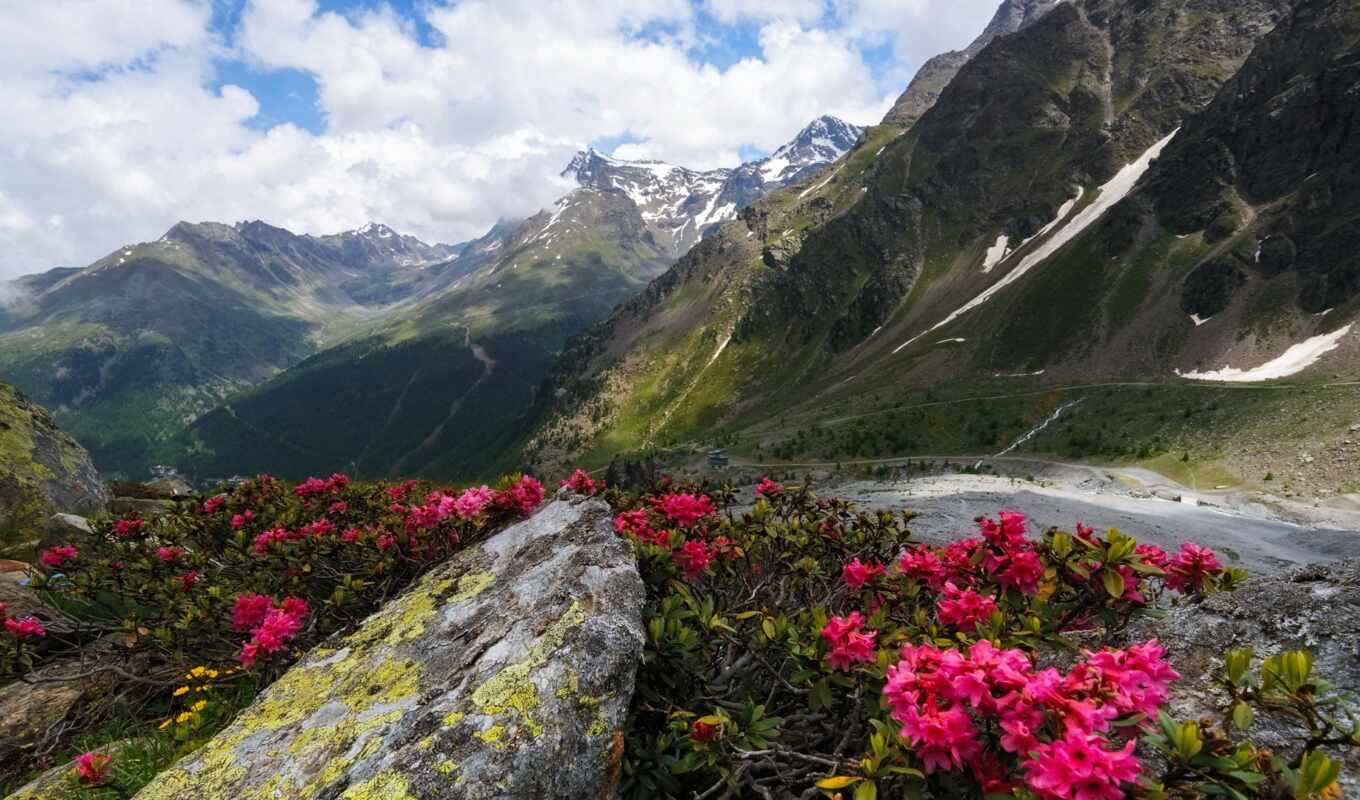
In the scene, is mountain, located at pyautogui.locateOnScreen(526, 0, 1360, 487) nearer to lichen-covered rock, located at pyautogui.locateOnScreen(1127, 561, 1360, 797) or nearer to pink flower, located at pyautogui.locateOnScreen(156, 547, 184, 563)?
lichen-covered rock, located at pyautogui.locateOnScreen(1127, 561, 1360, 797)

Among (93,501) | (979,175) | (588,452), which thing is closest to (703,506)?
(93,501)

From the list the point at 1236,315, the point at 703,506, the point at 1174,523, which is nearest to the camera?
the point at 703,506

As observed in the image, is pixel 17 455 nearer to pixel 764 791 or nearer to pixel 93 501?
pixel 93 501

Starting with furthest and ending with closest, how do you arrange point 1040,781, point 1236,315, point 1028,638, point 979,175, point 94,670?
point 979,175, point 1236,315, point 94,670, point 1028,638, point 1040,781

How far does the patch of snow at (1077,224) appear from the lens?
110062 millimetres

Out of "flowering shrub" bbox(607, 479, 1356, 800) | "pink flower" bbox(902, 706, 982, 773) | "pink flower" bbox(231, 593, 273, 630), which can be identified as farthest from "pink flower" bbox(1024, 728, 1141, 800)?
"pink flower" bbox(231, 593, 273, 630)

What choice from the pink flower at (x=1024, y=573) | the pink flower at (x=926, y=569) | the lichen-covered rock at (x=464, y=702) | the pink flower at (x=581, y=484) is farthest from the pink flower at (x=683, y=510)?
the pink flower at (x=1024, y=573)

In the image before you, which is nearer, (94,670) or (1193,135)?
(94,670)

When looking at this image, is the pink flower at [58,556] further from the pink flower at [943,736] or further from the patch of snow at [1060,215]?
the patch of snow at [1060,215]

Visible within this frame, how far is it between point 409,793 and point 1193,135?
472ft

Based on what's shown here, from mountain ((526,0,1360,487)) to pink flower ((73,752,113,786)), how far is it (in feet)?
185

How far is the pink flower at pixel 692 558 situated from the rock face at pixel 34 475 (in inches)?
697

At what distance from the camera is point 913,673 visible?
321cm

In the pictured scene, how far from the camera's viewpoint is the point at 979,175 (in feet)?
481
